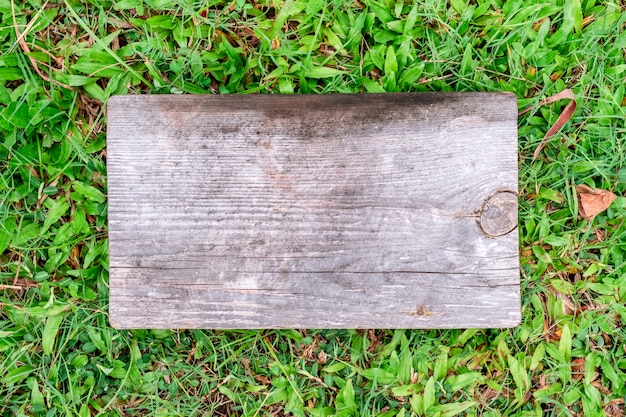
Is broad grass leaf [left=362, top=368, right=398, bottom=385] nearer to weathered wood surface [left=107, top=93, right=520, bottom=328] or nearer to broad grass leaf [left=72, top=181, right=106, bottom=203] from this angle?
weathered wood surface [left=107, top=93, right=520, bottom=328]

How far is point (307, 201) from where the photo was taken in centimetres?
185

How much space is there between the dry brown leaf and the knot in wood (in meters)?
0.52

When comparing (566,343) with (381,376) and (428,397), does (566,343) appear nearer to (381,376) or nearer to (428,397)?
(428,397)

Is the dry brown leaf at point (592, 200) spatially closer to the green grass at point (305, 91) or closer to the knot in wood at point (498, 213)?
the green grass at point (305, 91)

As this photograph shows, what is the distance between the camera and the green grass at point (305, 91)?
2.09m

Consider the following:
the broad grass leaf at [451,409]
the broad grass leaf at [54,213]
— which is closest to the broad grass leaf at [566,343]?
the broad grass leaf at [451,409]

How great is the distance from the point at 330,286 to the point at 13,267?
1.39 meters

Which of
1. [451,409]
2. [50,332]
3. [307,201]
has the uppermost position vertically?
[307,201]

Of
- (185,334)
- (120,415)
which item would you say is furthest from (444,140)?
(120,415)

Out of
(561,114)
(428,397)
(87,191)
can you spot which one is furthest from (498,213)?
(87,191)

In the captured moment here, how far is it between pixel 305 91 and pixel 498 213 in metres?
0.92

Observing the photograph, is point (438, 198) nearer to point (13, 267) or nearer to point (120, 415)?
point (120, 415)

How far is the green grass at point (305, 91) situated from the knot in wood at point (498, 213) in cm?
35

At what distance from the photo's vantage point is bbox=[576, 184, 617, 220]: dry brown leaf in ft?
6.98
